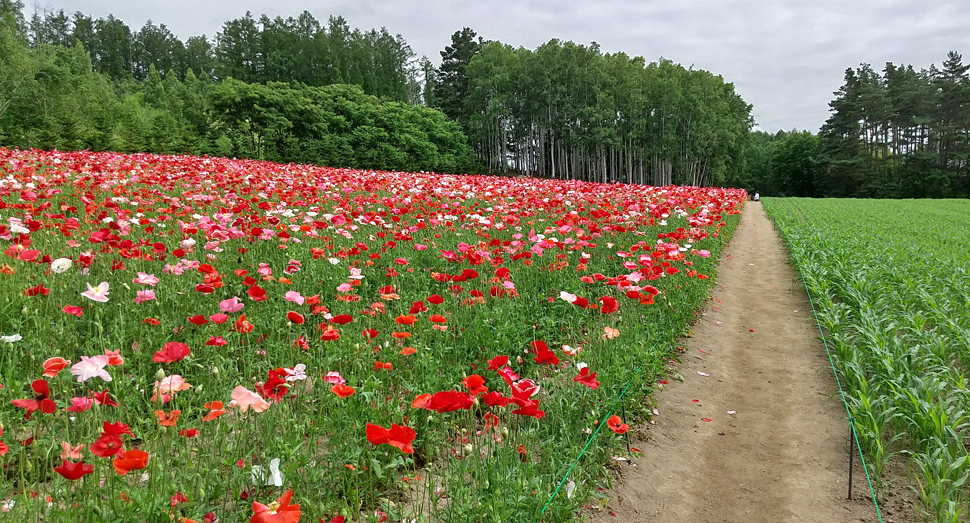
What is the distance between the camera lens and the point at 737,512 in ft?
9.05

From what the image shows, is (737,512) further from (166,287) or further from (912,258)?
(912,258)

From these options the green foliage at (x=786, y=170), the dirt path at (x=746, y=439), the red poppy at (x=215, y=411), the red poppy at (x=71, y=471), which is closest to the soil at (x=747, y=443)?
the dirt path at (x=746, y=439)

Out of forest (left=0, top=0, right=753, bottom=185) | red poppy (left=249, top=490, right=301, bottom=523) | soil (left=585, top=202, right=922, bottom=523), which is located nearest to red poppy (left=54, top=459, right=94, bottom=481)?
red poppy (left=249, top=490, right=301, bottom=523)

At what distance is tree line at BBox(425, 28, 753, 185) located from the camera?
1730 inches

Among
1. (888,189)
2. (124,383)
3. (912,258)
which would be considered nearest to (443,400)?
(124,383)

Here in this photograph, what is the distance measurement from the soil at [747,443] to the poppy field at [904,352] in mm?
A: 162

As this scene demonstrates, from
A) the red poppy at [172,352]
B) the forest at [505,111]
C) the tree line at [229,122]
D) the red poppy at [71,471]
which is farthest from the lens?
the forest at [505,111]

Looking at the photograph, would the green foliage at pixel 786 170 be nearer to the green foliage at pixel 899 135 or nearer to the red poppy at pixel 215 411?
the green foliage at pixel 899 135

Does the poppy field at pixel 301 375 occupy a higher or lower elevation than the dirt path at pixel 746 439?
higher

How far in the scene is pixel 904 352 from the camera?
14.3 ft

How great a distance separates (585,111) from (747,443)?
1648 inches

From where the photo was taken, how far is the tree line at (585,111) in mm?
43938

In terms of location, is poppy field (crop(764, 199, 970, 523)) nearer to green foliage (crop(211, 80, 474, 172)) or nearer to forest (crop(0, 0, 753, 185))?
forest (crop(0, 0, 753, 185))

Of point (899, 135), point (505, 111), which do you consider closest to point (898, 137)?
point (899, 135)
